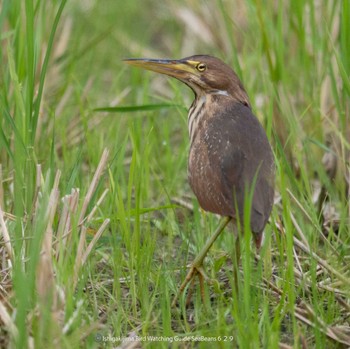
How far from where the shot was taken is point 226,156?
3.42m

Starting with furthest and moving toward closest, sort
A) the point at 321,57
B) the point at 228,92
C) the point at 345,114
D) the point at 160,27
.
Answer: the point at 160,27 → the point at 321,57 → the point at 345,114 → the point at 228,92

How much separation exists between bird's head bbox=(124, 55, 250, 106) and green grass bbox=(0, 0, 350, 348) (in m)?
0.13

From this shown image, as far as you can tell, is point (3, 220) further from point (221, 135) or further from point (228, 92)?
point (228, 92)

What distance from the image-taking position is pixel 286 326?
3266 mm

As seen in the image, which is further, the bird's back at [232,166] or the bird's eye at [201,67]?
the bird's eye at [201,67]

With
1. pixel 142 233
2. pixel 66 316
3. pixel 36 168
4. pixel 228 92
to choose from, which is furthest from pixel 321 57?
pixel 66 316

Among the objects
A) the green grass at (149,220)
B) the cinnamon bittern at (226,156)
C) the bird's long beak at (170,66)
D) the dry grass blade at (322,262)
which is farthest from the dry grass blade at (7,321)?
the bird's long beak at (170,66)

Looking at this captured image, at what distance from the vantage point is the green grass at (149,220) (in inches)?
117

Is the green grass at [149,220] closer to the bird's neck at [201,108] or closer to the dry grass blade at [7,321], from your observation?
the dry grass blade at [7,321]

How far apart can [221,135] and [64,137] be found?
45.4 inches

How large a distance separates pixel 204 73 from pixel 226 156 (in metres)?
0.61

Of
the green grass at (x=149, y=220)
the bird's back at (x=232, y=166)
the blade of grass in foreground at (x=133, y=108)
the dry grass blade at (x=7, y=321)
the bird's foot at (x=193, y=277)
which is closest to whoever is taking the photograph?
the dry grass blade at (x=7, y=321)

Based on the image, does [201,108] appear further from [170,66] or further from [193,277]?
[193,277]

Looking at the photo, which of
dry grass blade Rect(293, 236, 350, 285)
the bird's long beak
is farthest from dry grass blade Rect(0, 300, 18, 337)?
the bird's long beak
